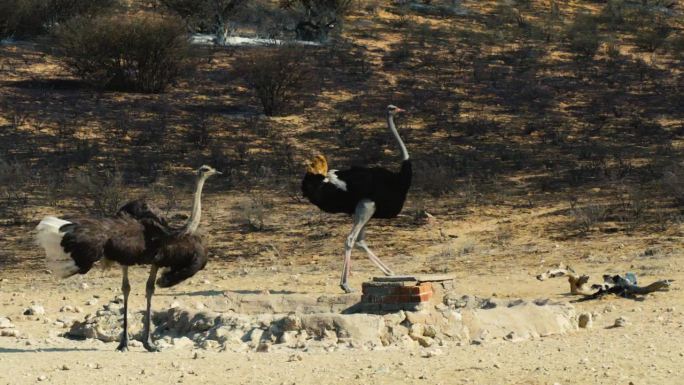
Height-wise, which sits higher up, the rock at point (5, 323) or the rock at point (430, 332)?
the rock at point (430, 332)

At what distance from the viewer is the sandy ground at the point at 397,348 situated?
8.98 metres

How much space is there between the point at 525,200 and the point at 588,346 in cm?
1024

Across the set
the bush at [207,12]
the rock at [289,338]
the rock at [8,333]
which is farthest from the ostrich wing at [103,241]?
the bush at [207,12]

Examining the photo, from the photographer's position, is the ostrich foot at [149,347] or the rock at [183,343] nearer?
the ostrich foot at [149,347]

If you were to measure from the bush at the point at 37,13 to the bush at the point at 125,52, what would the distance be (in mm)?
3065

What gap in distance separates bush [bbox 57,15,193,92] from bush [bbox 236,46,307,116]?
1.70m

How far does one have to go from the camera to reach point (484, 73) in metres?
28.9

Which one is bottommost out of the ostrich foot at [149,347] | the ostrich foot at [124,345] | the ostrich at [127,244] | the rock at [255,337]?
the ostrich foot at [124,345]

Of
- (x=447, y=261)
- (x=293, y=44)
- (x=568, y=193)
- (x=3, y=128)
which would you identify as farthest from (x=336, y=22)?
(x=447, y=261)

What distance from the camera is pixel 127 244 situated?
34.8 feet

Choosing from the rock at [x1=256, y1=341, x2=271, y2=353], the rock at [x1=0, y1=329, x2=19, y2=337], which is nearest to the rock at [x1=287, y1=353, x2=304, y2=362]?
the rock at [x1=256, y1=341, x2=271, y2=353]

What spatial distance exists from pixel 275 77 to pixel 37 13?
8.10 m

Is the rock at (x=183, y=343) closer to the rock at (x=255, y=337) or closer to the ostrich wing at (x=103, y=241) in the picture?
the rock at (x=255, y=337)

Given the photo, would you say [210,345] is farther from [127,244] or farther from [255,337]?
[127,244]
